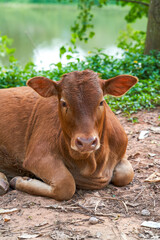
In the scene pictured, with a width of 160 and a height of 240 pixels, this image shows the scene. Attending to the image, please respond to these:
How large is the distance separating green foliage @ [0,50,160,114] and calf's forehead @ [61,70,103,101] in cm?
278

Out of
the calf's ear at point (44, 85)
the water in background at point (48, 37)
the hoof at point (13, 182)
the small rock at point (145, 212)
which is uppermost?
the calf's ear at point (44, 85)

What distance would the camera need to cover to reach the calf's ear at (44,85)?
3.96 meters

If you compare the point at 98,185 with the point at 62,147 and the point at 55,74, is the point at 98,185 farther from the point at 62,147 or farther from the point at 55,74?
the point at 55,74

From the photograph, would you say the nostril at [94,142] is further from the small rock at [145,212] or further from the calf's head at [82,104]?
the small rock at [145,212]

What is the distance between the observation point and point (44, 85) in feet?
13.2

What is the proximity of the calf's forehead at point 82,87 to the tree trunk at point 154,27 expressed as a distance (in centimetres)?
514

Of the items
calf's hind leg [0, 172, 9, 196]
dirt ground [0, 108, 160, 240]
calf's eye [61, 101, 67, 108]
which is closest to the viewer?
dirt ground [0, 108, 160, 240]

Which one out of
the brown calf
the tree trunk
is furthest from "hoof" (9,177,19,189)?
the tree trunk

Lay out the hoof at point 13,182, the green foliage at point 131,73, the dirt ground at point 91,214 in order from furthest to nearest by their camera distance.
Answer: the green foliage at point 131,73, the hoof at point 13,182, the dirt ground at point 91,214

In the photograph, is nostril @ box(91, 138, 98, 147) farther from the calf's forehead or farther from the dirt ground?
the dirt ground

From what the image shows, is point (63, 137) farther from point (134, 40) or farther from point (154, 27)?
point (134, 40)

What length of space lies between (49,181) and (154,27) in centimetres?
565

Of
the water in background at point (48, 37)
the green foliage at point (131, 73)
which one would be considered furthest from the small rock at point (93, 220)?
the water in background at point (48, 37)

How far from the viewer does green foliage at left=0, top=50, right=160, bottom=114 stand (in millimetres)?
6711
